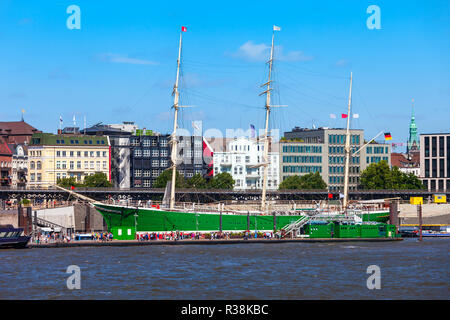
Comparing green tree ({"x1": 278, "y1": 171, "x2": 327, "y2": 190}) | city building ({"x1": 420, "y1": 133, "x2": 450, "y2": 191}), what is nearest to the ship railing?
green tree ({"x1": 278, "y1": 171, "x2": 327, "y2": 190})

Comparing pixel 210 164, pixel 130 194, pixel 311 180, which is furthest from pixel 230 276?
pixel 210 164

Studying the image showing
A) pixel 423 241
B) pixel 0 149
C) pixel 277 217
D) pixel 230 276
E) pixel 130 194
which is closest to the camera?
pixel 230 276

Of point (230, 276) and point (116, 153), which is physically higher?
point (116, 153)

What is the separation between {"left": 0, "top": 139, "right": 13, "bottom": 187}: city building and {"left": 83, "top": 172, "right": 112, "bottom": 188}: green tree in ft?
78.1

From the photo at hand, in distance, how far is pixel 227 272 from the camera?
220 feet

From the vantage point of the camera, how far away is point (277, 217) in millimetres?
109188

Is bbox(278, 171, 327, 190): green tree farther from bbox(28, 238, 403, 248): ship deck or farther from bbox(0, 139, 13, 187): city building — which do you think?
bbox(28, 238, 403, 248): ship deck

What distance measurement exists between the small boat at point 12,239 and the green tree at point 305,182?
84.9 meters

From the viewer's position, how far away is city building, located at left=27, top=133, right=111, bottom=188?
175 m

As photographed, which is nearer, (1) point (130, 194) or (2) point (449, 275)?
(2) point (449, 275)

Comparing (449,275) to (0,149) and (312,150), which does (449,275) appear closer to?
(312,150)

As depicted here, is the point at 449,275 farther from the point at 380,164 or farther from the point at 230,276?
the point at 380,164
